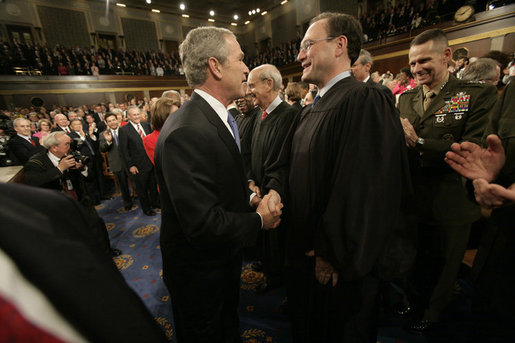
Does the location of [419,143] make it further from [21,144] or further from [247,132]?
[21,144]

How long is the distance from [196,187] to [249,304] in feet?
5.81

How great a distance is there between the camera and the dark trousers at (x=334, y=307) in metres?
1.28

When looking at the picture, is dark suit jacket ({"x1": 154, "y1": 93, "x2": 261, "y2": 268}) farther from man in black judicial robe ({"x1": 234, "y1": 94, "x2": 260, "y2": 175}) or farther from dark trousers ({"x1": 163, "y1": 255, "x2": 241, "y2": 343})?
man in black judicial robe ({"x1": 234, "y1": 94, "x2": 260, "y2": 175})

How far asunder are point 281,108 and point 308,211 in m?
1.31

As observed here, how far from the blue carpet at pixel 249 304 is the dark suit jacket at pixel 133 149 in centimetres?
124

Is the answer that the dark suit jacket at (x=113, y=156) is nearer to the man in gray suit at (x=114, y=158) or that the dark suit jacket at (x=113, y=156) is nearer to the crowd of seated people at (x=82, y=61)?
the man in gray suit at (x=114, y=158)

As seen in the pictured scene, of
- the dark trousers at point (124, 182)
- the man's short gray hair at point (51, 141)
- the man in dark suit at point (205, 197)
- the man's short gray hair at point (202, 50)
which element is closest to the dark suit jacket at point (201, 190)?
the man in dark suit at point (205, 197)

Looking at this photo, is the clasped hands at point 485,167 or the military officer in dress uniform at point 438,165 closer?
the clasped hands at point 485,167

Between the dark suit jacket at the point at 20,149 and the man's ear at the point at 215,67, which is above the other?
the man's ear at the point at 215,67

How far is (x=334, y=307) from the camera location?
131 centimetres

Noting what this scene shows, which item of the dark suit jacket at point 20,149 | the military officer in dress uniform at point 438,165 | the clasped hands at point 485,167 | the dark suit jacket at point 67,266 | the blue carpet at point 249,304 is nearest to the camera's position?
the dark suit jacket at point 67,266

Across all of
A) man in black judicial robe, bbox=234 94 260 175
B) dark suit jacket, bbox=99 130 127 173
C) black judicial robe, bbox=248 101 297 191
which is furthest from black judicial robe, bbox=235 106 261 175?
dark suit jacket, bbox=99 130 127 173

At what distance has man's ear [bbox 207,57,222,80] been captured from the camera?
126 cm

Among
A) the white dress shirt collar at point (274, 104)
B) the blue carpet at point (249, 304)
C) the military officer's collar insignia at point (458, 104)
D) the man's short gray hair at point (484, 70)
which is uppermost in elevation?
the man's short gray hair at point (484, 70)
